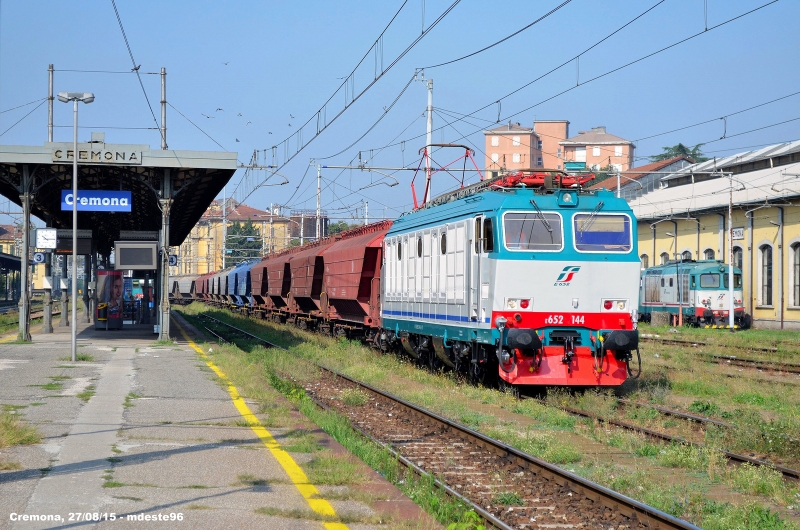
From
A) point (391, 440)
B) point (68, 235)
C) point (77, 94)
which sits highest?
point (77, 94)

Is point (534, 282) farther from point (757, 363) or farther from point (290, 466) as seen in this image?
point (757, 363)

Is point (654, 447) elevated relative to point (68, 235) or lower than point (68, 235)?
lower

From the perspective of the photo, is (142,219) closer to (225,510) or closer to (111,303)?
(111,303)

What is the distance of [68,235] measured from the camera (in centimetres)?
3036

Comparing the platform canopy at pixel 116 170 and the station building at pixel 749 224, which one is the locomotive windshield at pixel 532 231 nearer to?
the platform canopy at pixel 116 170

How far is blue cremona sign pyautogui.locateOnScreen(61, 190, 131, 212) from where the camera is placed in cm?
2550

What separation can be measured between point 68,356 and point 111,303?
14422 millimetres

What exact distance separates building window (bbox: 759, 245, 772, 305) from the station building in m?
0.05

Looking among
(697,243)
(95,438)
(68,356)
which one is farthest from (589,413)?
(697,243)

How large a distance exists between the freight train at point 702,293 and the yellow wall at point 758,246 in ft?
4.43

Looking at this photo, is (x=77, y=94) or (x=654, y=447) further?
(x=77, y=94)

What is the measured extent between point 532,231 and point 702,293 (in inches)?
1132

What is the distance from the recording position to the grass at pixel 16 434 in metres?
9.64

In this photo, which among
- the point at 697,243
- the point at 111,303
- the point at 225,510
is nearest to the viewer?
the point at 225,510
